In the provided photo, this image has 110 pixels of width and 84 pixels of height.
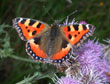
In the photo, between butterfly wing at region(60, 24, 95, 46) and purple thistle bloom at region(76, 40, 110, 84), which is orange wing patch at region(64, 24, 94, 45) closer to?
butterfly wing at region(60, 24, 95, 46)

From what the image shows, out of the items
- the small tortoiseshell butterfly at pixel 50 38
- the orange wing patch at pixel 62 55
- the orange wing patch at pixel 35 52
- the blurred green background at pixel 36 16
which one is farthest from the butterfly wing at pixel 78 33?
the blurred green background at pixel 36 16

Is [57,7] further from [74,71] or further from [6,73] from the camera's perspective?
[74,71]

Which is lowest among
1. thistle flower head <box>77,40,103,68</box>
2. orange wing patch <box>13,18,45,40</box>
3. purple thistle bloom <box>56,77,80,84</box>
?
purple thistle bloom <box>56,77,80,84</box>

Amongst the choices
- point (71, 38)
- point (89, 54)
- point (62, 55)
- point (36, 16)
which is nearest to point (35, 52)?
point (62, 55)

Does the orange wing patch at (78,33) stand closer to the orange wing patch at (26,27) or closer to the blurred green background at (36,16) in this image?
the orange wing patch at (26,27)

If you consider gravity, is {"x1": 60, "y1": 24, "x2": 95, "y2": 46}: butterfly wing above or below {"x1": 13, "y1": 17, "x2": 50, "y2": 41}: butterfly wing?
below

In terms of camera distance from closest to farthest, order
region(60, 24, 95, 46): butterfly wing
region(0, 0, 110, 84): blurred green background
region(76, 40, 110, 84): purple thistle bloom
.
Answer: region(60, 24, 95, 46): butterfly wing, region(76, 40, 110, 84): purple thistle bloom, region(0, 0, 110, 84): blurred green background

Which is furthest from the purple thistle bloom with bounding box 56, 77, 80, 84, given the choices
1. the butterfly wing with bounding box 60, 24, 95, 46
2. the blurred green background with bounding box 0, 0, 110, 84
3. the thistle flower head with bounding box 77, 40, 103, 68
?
the blurred green background with bounding box 0, 0, 110, 84
